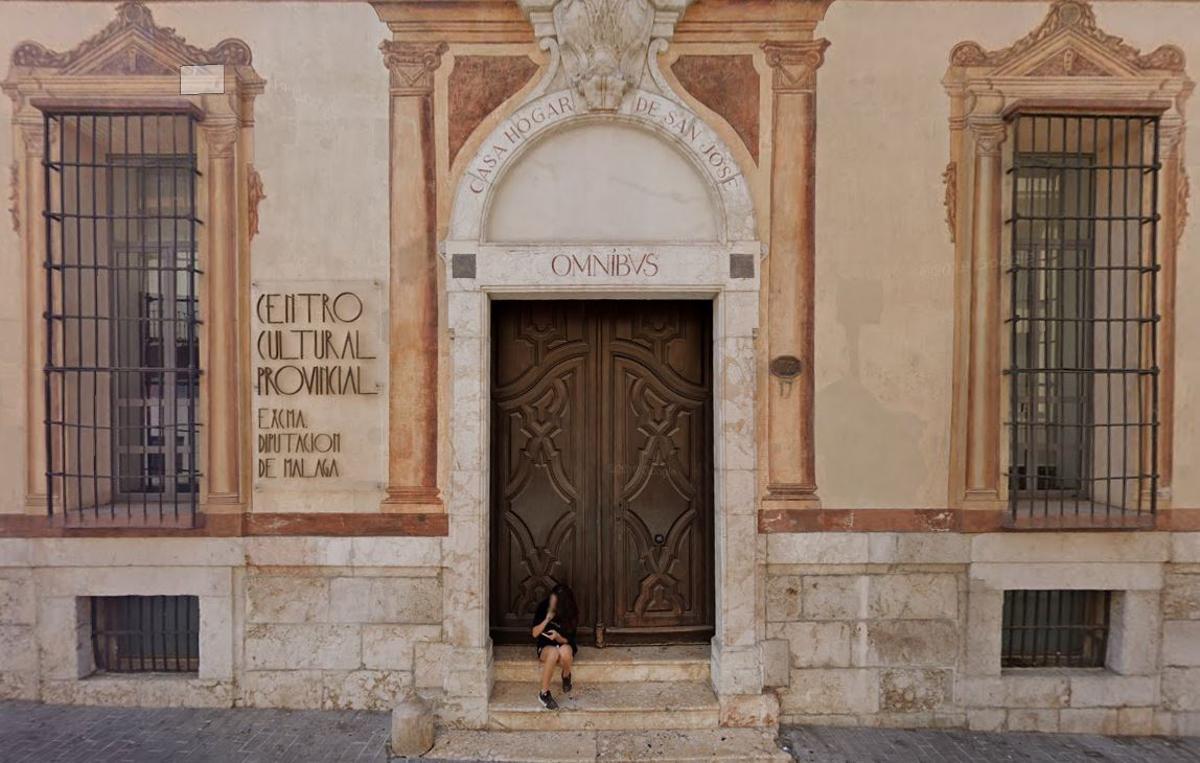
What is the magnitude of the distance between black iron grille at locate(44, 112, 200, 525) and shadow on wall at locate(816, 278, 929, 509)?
517 cm

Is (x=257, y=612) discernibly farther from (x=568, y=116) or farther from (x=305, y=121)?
(x=568, y=116)

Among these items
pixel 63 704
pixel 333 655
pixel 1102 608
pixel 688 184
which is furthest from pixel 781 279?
pixel 63 704

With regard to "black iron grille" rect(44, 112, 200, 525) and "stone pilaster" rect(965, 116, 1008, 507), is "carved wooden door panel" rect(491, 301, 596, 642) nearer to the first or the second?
"black iron grille" rect(44, 112, 200, 525)

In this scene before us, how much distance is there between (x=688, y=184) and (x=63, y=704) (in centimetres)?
667

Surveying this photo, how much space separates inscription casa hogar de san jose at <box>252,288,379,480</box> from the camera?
204 inches

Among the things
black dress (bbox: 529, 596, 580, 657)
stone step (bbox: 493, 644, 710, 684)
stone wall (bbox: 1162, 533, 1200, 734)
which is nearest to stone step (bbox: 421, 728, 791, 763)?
stone step (bbox: 493, 644, 710, 684)

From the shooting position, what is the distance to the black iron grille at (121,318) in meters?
5.12

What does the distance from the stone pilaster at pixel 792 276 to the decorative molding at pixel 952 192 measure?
3.52 ft

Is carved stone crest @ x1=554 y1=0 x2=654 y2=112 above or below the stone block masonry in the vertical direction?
above

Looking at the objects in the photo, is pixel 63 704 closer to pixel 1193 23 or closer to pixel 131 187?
pixel 131 187

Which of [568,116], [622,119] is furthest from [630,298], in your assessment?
[568,116]

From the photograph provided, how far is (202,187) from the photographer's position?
17.1 feet

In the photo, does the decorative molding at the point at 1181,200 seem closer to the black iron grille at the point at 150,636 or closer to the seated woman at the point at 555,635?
the seated woman at the point at 555,635

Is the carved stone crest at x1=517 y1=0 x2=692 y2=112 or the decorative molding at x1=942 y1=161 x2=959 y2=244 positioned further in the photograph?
the decorative molding at x1=942 y1=161 x2=959 y2=244
